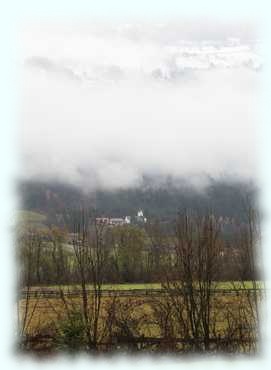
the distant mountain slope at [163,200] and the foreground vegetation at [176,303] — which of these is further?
the distant mountain slope at [163,200]

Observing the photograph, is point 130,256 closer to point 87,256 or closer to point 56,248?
point 56,248

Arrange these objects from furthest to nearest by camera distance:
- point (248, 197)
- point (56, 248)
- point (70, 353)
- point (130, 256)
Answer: point (130, 256), point (56, 248), point (248, 197), point (70, 353)

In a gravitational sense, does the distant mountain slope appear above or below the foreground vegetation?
above

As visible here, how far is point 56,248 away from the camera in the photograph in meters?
19.7

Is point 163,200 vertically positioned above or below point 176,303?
above

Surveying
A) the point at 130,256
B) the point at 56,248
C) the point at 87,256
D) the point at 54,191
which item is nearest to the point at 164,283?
the point at 87,256

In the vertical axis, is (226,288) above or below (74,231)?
below

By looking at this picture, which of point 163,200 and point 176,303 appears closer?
point 176,303

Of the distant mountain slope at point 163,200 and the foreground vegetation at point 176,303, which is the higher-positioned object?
the distant mountain slope at point 163,200

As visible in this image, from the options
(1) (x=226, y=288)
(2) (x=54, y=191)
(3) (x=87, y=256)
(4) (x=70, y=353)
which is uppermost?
(2) (x=54, y=191)

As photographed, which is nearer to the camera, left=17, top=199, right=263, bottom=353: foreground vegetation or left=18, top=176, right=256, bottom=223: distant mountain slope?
left=17, top=199, right=263, bottom=353: foreground vegetation

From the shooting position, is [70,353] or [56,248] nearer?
[70,353]

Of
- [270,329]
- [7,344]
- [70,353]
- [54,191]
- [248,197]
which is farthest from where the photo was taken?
[54,191]

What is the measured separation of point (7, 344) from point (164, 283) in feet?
15.9
